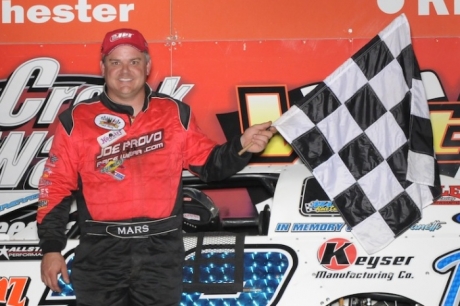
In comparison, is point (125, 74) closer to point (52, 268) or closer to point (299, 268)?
point (52, 268)

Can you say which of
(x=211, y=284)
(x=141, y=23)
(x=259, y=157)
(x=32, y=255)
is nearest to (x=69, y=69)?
(x=141, y=23)

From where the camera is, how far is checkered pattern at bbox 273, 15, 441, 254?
4184mm

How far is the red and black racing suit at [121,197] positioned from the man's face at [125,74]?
0.06 metres

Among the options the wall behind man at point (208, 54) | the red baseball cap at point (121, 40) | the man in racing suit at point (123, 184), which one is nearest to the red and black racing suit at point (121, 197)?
the man in racing suit at point (123, 184)

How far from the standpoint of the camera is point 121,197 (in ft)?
12.0

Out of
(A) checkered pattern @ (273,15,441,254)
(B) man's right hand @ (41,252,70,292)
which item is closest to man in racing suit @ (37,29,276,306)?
(B) man's right hand @ (41,252,70,292)

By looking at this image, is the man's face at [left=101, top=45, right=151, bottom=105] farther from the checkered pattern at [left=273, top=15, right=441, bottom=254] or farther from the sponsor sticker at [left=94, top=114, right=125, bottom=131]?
the checkered pattern at [left=273, top=15, right=441, bottom=254]

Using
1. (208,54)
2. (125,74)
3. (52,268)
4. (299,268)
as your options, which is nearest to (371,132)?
(299,268)

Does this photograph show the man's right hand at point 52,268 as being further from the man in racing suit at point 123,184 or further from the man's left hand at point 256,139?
the man's left hand at point 256,139

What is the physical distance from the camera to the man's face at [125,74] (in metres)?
3.74

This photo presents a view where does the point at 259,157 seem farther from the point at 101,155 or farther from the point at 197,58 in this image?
the point at 101,155

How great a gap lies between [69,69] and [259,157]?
5.14 ft

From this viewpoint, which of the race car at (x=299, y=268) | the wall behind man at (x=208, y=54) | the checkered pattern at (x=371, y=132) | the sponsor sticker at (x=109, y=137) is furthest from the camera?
the wall behind man at (x=208, y=54)

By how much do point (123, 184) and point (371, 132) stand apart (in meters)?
1.41
